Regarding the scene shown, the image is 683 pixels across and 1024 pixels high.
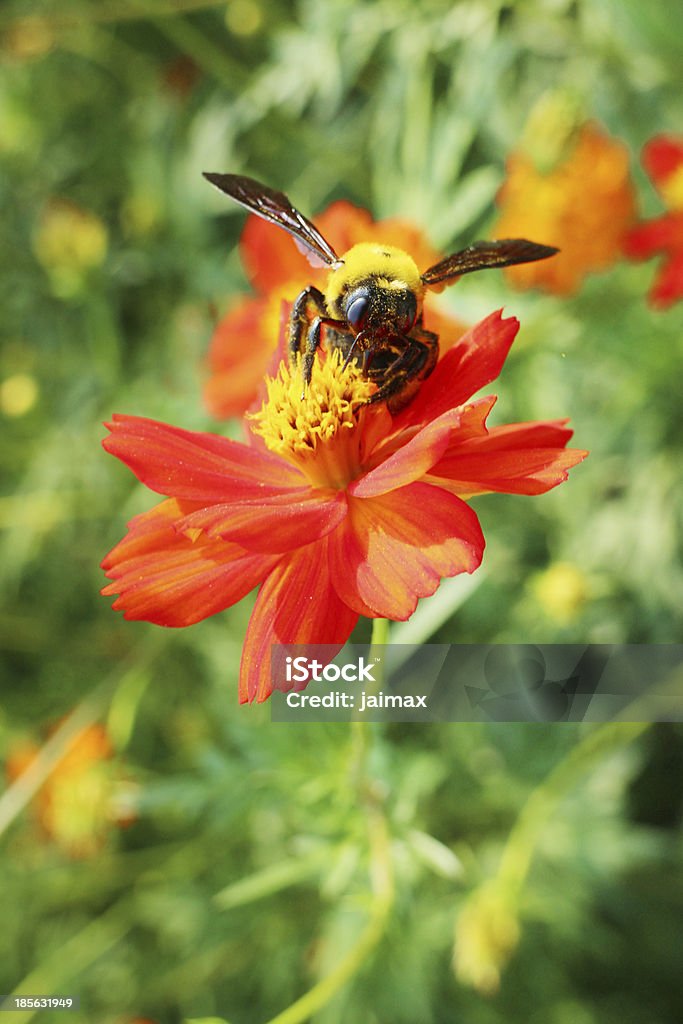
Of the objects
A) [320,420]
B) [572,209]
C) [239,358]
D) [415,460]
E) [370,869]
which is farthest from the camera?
[572,209]

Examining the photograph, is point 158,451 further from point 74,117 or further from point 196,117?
point 74,117

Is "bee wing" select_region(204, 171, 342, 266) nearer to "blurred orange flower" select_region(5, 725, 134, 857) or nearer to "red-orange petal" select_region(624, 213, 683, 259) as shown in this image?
"red-orange petal" select_region(624, 213, 683, 259)

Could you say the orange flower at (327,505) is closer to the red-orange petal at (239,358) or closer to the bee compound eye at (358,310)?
the bee compound eye at (358,310)

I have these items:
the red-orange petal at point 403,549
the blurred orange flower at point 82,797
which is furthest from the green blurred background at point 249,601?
the red-orange petal at point 403,549

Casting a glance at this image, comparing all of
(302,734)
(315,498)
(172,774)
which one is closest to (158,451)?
(315,498)

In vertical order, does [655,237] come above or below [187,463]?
below

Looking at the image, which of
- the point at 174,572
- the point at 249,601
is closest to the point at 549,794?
the point at 249,601

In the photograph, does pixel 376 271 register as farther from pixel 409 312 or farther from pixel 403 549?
pixel 403 549
